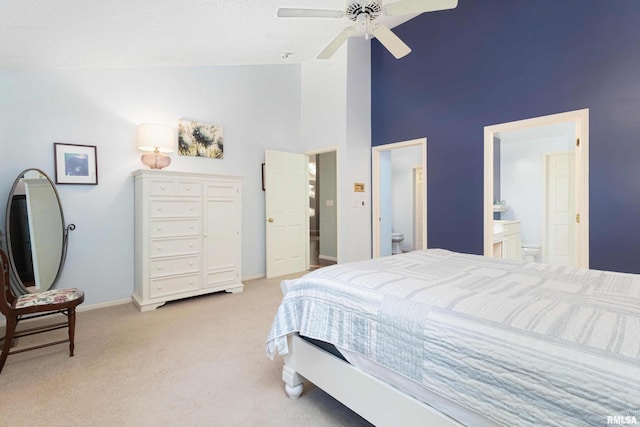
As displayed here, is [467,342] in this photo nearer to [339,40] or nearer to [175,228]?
[339,40]

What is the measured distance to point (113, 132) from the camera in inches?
126

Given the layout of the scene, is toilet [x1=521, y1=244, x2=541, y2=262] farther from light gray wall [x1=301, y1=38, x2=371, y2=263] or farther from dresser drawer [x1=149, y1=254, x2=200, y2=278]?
dresser drawer [x1=149, y1=254, x2=200, y2=278]

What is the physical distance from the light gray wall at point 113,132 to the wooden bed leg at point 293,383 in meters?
2.56

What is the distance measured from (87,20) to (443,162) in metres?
3.56

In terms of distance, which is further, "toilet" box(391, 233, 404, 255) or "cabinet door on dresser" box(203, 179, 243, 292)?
"toilet" box(391, 233, 404, 255)

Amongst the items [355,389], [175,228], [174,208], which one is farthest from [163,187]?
[355,389]

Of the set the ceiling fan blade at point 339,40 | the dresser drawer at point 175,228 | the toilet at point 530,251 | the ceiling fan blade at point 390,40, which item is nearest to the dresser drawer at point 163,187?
the dresser drawer at point 175,228

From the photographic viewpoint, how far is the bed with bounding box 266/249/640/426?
30.4 inches

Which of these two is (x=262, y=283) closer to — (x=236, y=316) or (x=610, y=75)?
(x=236, y=316)

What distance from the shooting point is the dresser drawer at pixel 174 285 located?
3.12 m

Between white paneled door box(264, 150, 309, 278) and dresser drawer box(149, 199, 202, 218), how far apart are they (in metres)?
1.20

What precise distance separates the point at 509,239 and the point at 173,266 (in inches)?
183

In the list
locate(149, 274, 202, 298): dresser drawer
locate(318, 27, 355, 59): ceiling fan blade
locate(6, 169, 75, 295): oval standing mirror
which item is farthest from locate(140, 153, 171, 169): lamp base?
locate(318, 27, 355, 59): ceiling fan blade

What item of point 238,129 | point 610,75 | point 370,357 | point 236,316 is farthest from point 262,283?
point 610,75
